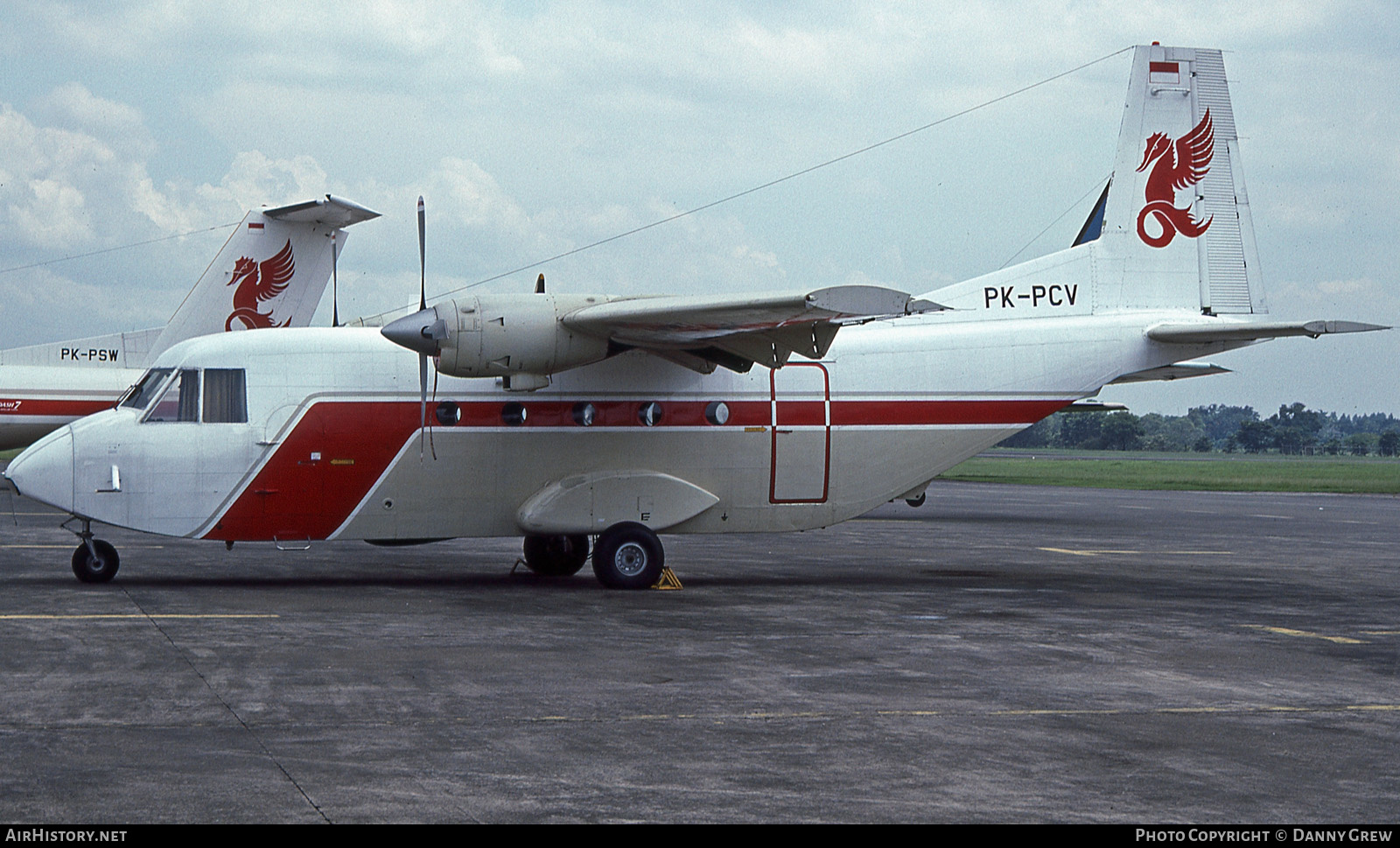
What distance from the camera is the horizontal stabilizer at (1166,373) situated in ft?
60.7

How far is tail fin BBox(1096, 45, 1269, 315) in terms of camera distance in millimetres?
19109

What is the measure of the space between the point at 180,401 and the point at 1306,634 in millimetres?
12725

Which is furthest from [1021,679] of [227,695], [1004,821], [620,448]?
[620,448]

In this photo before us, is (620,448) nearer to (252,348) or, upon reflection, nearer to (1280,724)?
(252,348)

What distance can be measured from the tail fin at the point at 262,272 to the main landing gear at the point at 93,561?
13.7 meters

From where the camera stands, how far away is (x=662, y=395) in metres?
16.8

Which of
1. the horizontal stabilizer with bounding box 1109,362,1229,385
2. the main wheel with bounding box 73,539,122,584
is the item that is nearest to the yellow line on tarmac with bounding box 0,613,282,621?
the main wheel with bounding box 73,539,122,584

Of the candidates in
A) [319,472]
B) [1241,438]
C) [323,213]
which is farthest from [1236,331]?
[1241,438]

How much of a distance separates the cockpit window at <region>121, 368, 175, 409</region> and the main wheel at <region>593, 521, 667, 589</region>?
5608 millimetres

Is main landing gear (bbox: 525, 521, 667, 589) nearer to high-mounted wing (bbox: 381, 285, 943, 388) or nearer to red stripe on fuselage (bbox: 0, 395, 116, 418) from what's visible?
high-mounted wing (bbox: 381, 285, 943, 388)

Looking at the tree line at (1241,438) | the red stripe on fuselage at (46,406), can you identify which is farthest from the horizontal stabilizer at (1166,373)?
the tree line at (1241,438)

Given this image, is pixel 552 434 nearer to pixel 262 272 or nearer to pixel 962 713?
pixel 962 713

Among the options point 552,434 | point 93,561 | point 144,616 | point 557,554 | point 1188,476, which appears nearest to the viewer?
point 144,616

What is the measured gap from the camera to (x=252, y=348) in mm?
15977
